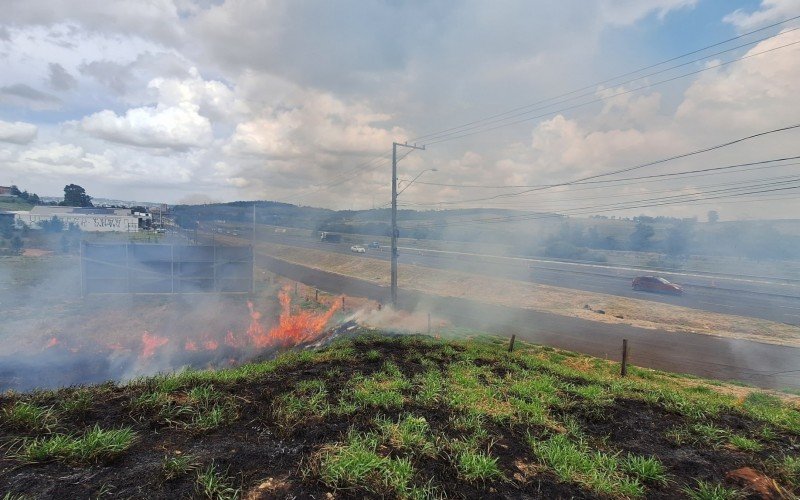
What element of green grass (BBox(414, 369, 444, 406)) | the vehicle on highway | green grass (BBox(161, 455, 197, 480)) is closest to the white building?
the vehicle on highway

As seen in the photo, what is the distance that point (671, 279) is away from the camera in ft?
143

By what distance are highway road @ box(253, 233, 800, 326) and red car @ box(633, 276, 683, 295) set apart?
816 mm

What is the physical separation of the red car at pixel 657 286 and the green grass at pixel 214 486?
40770 millimetres

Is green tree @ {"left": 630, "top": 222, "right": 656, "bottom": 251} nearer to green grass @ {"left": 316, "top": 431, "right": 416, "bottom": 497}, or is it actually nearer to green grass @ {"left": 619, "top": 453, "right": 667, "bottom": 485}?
green grass @ {"left": 619, "top": 453, "right": 667, "bottom": 485}

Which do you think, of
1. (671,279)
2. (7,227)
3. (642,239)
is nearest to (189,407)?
(671,279)

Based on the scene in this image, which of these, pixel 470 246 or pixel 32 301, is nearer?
pixel 32 301

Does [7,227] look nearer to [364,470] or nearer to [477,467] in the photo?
[364,470]

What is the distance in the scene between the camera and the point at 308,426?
5453mm

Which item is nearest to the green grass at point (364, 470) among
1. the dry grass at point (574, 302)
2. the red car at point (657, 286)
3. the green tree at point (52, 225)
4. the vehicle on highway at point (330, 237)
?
the dry grass at point (574, 302)

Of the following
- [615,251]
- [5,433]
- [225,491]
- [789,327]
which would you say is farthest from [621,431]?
[615,251]

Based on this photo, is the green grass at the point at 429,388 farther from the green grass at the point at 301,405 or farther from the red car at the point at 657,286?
the red car at the point at 657,286

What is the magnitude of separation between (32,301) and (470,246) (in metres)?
58.9

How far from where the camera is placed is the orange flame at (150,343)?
17959mm

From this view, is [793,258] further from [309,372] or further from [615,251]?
[309,372]
